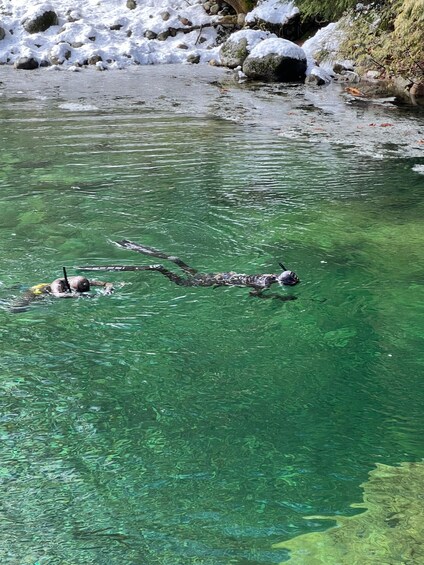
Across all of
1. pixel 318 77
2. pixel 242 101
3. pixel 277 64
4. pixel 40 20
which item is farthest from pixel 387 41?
pixel 40 20

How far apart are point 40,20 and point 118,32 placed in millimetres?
2156

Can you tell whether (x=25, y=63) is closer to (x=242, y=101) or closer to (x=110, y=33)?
(x=110, y=33)

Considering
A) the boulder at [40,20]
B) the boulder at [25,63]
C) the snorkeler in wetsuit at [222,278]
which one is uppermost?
the boulder at [40,20]

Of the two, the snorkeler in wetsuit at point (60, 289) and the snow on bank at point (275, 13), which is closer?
the snorkeler in wetsuit at point (60, 289)

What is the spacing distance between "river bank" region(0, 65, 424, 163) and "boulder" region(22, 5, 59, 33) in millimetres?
2471

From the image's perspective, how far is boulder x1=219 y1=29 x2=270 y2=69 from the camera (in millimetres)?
18312

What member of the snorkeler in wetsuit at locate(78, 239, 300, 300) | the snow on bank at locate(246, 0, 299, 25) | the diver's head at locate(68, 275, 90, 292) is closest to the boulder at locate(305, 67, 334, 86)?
the snow on bank at locate(246, 0, 299, 25)

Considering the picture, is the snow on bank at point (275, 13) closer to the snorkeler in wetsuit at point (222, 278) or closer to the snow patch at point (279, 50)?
the snow patch at point (279, 50)

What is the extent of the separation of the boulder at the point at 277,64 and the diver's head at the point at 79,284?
1239cm

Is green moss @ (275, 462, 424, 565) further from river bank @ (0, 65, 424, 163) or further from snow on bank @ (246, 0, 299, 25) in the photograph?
snow on bank @ (246, 0, 299, 25)

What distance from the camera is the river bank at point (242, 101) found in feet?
35.9

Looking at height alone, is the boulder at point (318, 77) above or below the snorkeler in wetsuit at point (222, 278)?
above

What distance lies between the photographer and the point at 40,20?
66.2 feet

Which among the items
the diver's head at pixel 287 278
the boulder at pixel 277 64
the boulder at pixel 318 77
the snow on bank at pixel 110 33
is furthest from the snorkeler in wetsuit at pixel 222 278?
the snow on bank at pixel 110 33
